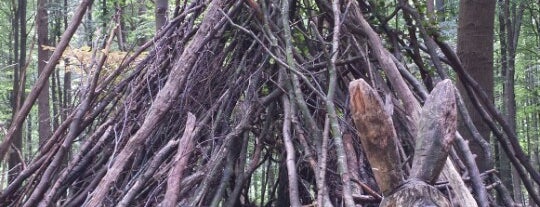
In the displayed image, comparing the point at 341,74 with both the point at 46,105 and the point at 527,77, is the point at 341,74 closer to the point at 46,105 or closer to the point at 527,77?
the point at 46,105

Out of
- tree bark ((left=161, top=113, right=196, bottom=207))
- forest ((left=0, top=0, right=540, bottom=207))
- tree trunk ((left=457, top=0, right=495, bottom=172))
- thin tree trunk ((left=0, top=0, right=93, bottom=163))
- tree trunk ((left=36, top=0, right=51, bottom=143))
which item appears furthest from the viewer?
tree trunk ((left=36, top=0, right=51, bottom=143))

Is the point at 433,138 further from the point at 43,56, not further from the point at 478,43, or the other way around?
the point at 43,56

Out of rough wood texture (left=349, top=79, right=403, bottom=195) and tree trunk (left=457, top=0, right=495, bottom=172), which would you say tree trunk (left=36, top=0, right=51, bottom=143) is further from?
rough wood texture (left=349, top=79, right=403, bottom=195)

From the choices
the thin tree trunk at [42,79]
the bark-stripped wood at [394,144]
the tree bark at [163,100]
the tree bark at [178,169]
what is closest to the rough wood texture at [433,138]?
the bark-stripped wood at [394,144]

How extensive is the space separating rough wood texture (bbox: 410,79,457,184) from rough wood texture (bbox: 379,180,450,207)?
0.12ft

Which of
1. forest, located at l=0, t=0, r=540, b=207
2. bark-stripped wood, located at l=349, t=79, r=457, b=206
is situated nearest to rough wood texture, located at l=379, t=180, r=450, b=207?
bark-stripped wood, located at l=349, t=79, r=457, b=206

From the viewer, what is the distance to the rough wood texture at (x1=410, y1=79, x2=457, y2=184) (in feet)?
5.80

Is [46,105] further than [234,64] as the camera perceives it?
Yes

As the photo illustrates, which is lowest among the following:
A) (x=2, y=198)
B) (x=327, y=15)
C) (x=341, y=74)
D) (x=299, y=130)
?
(x=2, y=198)

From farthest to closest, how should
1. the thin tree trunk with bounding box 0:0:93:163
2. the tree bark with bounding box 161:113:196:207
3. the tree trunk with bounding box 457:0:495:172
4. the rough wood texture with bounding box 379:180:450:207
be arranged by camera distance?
the tree trunk with bounding box 457:0:495:172, the thin tree trunk with bounding box 0:0:93:163, the tree bark with bounding box 161:113:196:207, the rough wood texture with bounding box 379:180:450:207

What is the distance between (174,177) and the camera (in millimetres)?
2441

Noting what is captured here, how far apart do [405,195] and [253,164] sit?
3.88 ft

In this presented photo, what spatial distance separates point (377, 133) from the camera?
180cm

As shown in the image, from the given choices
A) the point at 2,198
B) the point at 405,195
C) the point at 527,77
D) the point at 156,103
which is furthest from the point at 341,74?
the point at 527,77
